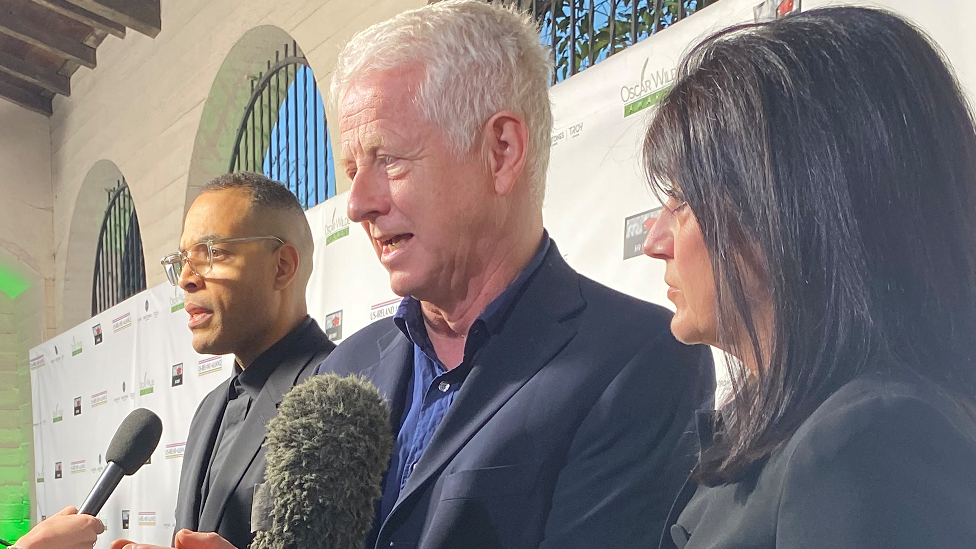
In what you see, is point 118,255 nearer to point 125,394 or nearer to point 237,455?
point 125,394

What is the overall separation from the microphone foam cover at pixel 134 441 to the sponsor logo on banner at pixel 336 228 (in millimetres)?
1321

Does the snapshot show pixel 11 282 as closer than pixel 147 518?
No

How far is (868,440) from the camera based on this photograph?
0.65 meters

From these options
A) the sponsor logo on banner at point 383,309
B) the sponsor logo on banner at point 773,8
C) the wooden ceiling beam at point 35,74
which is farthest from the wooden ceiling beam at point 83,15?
the sponsor logo on banner at point 773,8

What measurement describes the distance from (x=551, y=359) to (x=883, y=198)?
0.53m

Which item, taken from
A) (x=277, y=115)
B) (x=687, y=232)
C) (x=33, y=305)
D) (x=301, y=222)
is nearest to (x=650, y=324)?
(x=687, y=232)

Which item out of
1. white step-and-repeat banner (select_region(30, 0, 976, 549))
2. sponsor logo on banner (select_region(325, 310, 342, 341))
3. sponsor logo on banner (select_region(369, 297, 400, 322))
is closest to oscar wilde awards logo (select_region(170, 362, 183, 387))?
white step-and-repeat banner (select_region(30, 0, 976, 549))

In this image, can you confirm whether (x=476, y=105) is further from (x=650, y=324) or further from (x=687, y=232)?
(x=687, y=232)

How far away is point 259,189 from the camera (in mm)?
2135

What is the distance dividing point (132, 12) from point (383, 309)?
4476 millimetres

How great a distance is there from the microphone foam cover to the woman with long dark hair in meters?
1.18

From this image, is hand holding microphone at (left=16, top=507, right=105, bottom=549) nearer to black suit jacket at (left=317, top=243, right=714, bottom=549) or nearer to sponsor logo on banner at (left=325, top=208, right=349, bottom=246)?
black suit jacket at (left=317, top=243, right=714, bottom=549)

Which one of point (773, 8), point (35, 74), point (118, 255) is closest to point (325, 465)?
point (773, 8)

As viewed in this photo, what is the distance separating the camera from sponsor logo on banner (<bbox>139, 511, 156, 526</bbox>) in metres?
4.27
